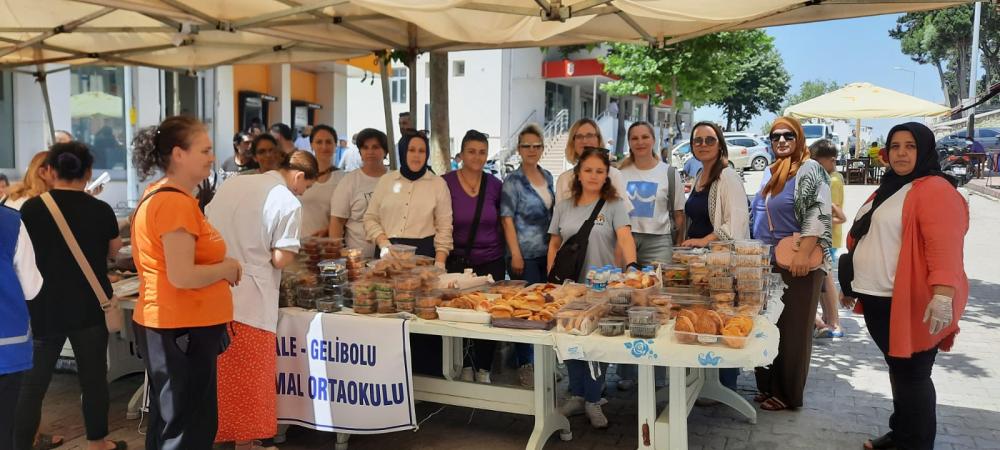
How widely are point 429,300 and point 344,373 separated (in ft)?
2.13

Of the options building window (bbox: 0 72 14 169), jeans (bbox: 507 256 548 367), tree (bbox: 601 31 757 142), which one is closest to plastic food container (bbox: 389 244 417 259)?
jeans (bbox: 507 256 548 367)

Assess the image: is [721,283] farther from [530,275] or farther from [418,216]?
[418,216]

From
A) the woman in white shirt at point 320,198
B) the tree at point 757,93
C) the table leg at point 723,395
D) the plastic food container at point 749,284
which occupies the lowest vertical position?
the table leg at point 723,395

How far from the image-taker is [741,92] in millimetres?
62031

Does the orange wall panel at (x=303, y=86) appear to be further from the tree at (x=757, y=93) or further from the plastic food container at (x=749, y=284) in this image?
the tree at (x=757, y=93)

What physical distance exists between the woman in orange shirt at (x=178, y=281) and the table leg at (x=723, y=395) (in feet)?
9.80

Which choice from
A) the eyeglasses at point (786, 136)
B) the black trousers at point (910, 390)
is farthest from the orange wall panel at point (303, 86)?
the black trousers at point (910, 390)

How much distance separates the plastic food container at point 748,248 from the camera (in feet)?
12.7

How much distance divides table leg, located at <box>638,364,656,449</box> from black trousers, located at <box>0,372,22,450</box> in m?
2.67

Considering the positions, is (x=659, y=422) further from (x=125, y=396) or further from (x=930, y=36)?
(x=930, y=36)

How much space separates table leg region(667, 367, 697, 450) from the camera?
Result: 364cm

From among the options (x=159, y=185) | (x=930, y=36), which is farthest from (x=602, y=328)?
(x=930, y=36)

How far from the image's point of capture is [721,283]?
12.5 ft

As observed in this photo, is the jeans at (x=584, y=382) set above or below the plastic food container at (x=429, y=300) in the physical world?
below
